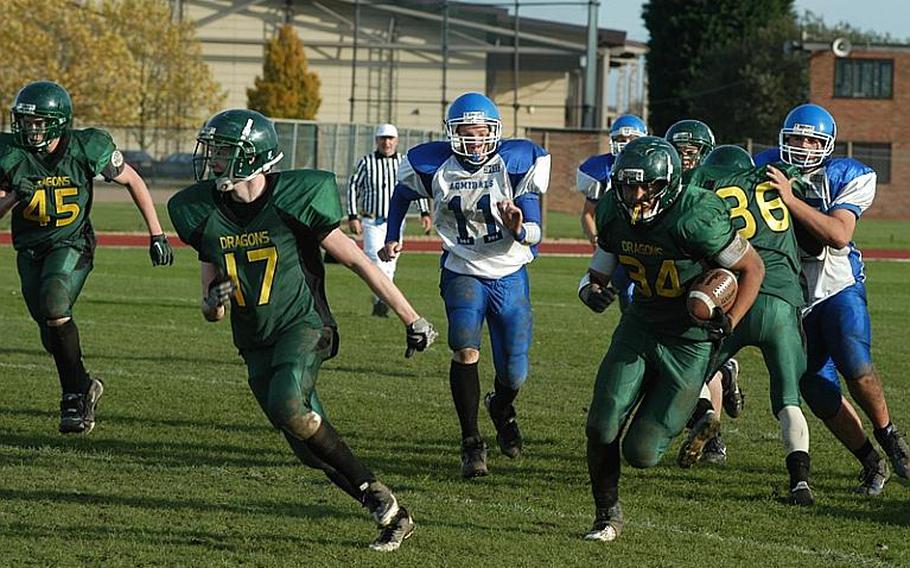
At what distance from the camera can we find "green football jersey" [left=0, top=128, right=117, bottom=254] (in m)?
6.93

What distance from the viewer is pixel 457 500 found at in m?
5.71

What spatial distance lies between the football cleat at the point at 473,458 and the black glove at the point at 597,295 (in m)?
1.10

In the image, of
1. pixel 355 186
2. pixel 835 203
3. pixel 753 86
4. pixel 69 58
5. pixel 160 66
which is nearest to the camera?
pixel 835 203

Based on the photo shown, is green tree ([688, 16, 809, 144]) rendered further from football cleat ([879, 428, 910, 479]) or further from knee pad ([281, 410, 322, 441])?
knee pad ([281, 410, 322, 441])

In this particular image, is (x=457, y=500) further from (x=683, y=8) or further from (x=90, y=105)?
(x=683, y=8)

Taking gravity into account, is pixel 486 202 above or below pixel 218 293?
above

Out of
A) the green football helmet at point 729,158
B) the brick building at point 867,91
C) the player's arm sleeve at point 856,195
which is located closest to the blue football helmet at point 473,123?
the green football helmet at point 729,158

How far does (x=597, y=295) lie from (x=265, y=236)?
4.14ft

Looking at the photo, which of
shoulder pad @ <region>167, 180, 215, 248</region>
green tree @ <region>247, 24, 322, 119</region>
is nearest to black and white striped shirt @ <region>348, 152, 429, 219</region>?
shoulder pad @ <region>167, 180, 215, 248</region>

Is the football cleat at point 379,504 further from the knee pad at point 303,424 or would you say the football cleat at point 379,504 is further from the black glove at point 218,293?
the black glove at point 218,293

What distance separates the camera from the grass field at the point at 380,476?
4938 mm

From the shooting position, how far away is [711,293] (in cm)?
482

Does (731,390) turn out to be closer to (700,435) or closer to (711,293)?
(700,435)

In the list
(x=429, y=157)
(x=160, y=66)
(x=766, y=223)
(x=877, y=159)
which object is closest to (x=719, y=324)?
(x=766, y=223)
